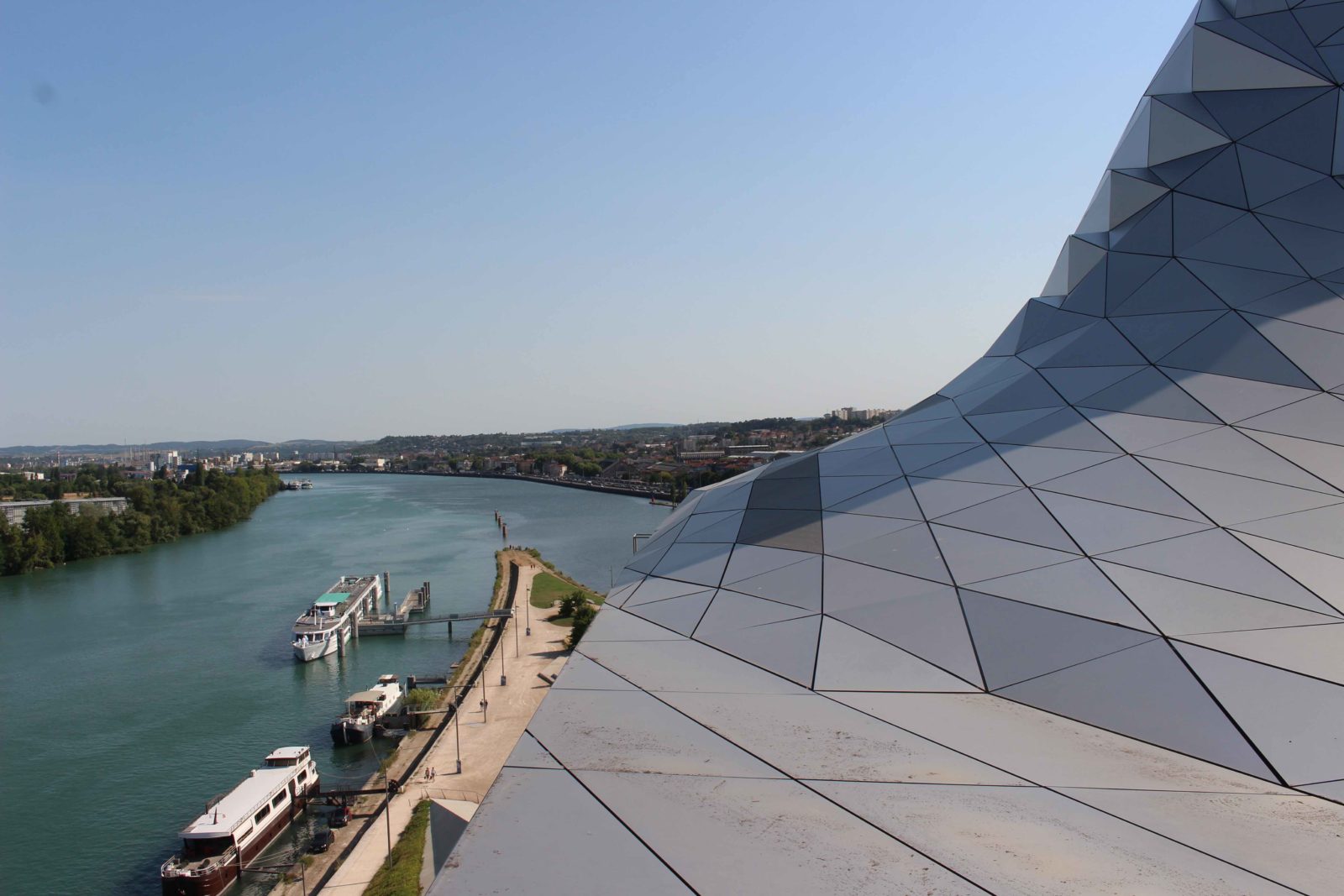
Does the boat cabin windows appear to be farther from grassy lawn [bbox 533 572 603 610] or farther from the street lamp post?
grassy lawn [bbox 533 572 603 610]

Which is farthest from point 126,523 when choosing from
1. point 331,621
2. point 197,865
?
point 197,865

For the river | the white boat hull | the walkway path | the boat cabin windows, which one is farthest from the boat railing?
the white boat hull

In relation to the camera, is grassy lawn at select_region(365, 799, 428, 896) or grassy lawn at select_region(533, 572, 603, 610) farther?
grassy lawn at select_region(533, 572, 603, 610)

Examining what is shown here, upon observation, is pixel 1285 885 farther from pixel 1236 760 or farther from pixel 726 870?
pixel 726 870

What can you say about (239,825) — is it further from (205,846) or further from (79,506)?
(79,506)

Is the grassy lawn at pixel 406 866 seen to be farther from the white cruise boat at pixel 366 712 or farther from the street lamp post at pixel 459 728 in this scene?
the white cruise boat at pixel 366 712

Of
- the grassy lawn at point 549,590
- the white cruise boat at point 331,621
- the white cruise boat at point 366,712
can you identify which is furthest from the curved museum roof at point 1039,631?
the grassy lawn at point 549,590
